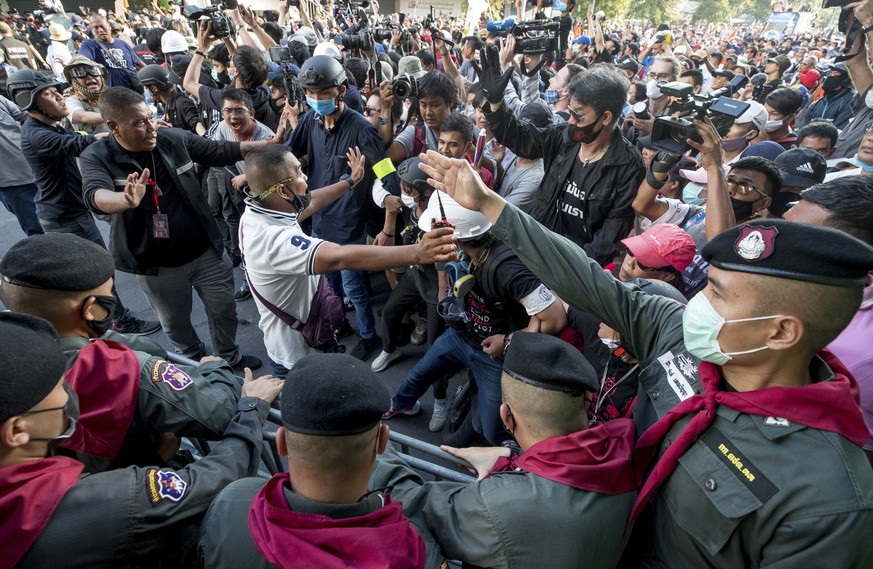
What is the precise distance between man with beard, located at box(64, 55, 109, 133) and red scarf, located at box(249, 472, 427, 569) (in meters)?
5.75

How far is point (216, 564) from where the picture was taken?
4.17ft

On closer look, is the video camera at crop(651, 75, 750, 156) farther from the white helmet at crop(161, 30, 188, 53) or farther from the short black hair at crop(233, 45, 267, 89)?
the white helmet at crop(161, 30, 188, 53)

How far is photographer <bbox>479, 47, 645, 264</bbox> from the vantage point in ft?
10.7

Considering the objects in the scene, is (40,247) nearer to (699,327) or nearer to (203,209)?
(203,209)

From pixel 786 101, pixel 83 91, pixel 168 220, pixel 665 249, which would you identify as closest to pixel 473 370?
pixel 665 249

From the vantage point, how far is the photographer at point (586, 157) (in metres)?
3.26

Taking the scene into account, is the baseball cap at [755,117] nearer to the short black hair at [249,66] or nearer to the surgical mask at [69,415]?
the short black hair at [249,66]

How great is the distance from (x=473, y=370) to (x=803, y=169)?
8.73 feet

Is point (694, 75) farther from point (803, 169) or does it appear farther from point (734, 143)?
point (803, 169)

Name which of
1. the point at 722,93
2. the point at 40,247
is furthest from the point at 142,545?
the point at 722,93

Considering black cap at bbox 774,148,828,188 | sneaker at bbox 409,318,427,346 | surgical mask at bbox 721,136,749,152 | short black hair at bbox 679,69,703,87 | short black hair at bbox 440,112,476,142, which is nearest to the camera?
black cap at bbox 774,148,828,188

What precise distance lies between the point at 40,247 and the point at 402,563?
5.73 feet

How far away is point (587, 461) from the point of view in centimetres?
144

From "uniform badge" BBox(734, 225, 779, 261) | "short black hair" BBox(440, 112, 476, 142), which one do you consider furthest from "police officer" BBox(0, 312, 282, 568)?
"short black hair" BBox(440, 112, 476, 142)
